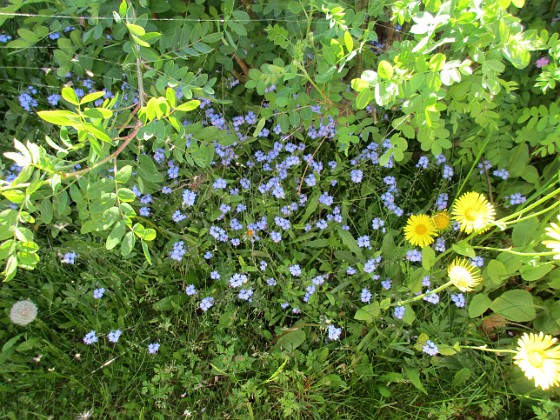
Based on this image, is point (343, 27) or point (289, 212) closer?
point (343, 27)

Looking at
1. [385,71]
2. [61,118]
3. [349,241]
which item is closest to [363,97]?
[385,71]


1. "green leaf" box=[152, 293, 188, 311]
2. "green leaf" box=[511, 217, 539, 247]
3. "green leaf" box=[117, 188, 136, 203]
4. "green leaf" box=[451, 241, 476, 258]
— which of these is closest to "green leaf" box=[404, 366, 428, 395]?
"green leaf" box=[451, 241, 476, 258]

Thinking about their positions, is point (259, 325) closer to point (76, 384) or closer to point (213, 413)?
point (213, 413)

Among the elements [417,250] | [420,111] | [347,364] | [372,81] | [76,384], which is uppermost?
[372,81]

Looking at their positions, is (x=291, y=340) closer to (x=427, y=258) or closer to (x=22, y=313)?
(x=427, y=258)

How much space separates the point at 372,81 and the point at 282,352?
1.12 metres

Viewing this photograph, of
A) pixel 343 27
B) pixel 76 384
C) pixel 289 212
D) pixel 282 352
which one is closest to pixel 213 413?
pixel 282 352

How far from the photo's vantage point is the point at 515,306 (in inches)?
74.4

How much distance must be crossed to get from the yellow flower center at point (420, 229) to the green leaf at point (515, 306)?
0.41m

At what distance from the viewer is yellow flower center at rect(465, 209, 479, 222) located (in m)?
1.59

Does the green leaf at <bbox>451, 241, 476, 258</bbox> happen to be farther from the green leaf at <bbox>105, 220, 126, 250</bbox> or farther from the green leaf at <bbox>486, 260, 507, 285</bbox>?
the green leaf at <bbox>105, 220, 126, 250</bbox>

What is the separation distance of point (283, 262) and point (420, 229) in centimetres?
56

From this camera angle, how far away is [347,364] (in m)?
1.89

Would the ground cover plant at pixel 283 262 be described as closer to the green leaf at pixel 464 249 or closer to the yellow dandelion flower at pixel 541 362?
the green leaf at pixel 464 249
